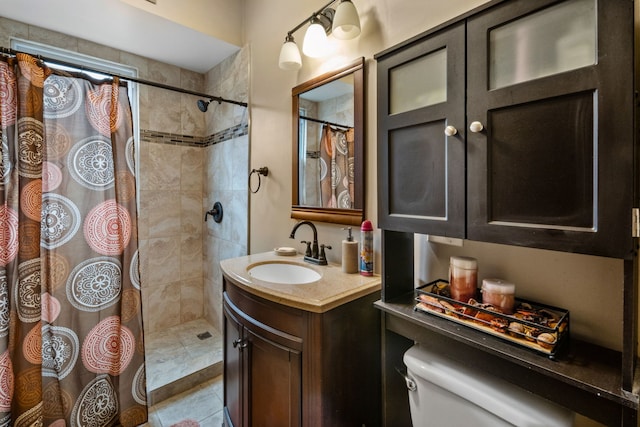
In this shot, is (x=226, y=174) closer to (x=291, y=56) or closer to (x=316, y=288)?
(x=291, y=56)

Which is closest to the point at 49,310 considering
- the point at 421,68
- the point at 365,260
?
the point at 365,260

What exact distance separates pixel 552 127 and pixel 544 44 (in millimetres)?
199

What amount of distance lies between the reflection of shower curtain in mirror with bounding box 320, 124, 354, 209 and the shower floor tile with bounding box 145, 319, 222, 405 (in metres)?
1.50

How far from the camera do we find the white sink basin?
58.2 inches

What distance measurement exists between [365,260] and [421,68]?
76 cm

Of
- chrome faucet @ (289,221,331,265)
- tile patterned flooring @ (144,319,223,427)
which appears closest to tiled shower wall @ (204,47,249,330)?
tile patterned flooring @ (144,319,223,427)

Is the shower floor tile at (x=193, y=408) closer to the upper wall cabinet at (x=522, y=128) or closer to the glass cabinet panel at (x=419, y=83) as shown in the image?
the upper wall cabinet at (x=522, y=128)

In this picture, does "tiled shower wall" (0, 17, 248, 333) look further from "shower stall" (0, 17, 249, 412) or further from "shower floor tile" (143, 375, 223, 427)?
"shower floor tile" (143, 375, 223, 427)

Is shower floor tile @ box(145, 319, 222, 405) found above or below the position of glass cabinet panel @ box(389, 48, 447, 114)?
below

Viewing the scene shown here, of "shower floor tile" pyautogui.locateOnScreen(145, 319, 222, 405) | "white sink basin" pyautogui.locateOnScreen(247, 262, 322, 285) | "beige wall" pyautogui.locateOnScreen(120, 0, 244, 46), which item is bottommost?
Answer: "shower floor tile" pyautogui.locateOnScreen(145, 319, 222, 405)

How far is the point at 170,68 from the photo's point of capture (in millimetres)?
2498

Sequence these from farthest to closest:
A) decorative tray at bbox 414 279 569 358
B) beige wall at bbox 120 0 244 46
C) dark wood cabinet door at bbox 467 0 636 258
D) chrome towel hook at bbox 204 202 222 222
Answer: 1. chrome towel hook at bbox 204 202 222 222
2. beige wall at bbox 120 0 244 46
3. decorative tray at bbox 414 279 569 358
4. dark wood cabinet door at bbox 467 0 636 258

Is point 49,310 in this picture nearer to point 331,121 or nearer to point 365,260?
point 365,260

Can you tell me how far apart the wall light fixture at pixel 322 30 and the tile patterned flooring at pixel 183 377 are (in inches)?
81.3
